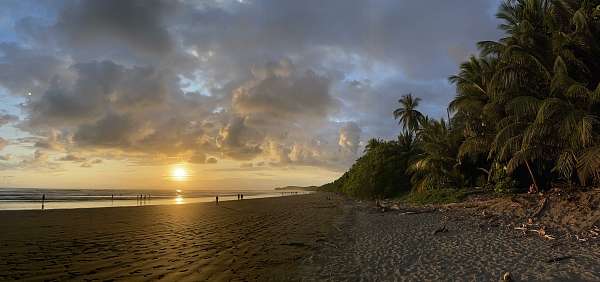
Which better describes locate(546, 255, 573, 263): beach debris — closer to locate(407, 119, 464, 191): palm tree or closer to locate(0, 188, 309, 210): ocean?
locate(407, 119, 464, 191): palm tree

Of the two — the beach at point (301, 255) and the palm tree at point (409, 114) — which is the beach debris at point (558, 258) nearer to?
the beach at point (301, 255)

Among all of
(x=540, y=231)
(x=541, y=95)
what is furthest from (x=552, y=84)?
(x=540, y=231)

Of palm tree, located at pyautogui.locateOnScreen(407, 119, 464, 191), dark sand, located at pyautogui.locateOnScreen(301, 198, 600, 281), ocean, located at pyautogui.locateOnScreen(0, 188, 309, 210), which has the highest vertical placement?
palm tree, located at pyautogui.locateOnScreen(407, 119, 464, 191)

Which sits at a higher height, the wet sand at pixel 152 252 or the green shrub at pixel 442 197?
the green shrub at pixel 442 197

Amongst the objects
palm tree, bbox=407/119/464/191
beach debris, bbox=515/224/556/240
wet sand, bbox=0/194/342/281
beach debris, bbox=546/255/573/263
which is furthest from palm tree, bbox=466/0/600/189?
palm tree, bbox=407/119/464/191

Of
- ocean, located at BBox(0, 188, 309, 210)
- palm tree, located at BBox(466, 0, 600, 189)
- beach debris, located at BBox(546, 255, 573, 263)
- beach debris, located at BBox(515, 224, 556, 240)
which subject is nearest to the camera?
beach debris, located at BBox(546, 255, 573, 263)

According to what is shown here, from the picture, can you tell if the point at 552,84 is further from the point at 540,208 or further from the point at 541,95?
the point at 540,208

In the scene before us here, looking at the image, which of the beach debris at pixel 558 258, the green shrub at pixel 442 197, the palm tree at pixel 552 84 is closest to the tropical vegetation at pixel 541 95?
the palm tree at pixel 552 84

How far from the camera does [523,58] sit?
15555 millimetres

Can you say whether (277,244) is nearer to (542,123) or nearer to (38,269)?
(38,269)

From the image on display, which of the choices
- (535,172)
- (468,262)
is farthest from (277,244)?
(535,172)

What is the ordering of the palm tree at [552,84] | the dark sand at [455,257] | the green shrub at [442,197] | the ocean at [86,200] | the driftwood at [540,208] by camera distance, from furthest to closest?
the ocean at [86,200], the green shrub at [442,197], the driftwood at [540,208], the palm tree at [552,84], the dark sand at [455,257]

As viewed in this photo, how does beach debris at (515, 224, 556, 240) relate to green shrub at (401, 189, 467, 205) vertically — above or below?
below

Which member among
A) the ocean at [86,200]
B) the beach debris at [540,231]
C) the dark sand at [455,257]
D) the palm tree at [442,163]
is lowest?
the dark sand at [455,257]
